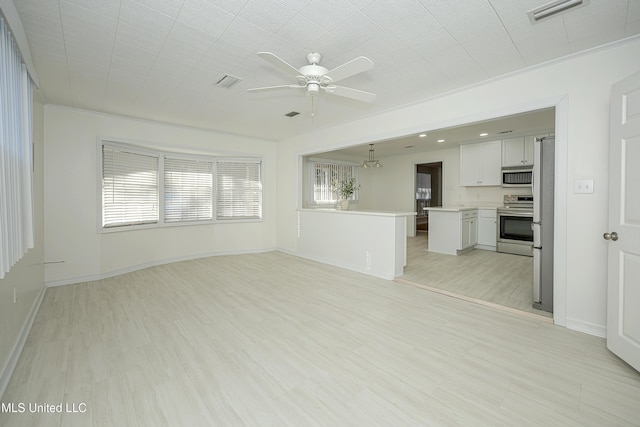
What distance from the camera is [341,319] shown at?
113 inches

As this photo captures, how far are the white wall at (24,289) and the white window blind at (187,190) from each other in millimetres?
1832

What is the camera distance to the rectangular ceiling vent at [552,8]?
A: 6.36ft

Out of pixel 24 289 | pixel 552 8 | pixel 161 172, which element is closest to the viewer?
pixel 552 8

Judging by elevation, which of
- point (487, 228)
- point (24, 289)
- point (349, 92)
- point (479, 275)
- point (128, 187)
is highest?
point (349, 92)

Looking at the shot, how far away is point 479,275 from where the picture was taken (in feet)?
14.5

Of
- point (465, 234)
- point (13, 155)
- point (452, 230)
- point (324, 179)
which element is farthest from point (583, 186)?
point (324, 179)

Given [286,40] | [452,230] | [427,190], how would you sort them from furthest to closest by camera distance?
1. [427,190]
2. [452,230]
3. [286,40]

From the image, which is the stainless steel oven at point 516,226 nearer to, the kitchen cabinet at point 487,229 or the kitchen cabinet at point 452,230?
the kitchen cabinet at point 487,229

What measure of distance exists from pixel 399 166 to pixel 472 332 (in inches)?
257

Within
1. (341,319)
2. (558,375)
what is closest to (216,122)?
(341,319)

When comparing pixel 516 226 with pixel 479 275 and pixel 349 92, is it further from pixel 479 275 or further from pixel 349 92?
pixel 349 92

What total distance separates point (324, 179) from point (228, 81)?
462cm

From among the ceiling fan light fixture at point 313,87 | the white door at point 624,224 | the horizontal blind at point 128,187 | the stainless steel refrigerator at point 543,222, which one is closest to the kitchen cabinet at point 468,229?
the stainless steel refrigerator at point 543,222

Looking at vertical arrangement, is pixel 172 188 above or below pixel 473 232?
A: above
